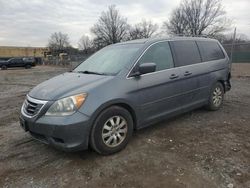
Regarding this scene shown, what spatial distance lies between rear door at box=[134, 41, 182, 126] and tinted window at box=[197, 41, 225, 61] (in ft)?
3.93

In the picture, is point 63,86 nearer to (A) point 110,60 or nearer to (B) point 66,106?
(B) point 66,106

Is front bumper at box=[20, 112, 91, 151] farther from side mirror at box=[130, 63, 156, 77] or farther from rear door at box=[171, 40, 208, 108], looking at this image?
rear door at box=[171, 40, 208, 108]

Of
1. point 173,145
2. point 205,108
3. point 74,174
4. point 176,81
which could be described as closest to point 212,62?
point 205,108

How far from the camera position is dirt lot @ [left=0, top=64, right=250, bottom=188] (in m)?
2.96

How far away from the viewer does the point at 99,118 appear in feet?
11.1

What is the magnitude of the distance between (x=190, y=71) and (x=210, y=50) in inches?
47.3

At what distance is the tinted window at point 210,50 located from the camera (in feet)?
17.6

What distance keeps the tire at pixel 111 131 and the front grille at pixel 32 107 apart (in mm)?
826

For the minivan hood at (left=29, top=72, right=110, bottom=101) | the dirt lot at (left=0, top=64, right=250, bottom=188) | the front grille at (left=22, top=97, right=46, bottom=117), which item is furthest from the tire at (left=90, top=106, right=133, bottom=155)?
the front grille at (left=22, top=97, right=46, bottom=117)

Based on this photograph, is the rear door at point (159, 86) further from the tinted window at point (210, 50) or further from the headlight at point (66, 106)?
the tinted window at point (210, 50)

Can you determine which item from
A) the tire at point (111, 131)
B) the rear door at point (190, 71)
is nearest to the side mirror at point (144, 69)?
the tire at point (111, 131)

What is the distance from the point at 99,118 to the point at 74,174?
81 cm

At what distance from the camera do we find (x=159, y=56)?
14.3ft

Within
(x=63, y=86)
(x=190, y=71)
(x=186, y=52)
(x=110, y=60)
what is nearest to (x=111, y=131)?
(x=63, y=86)
